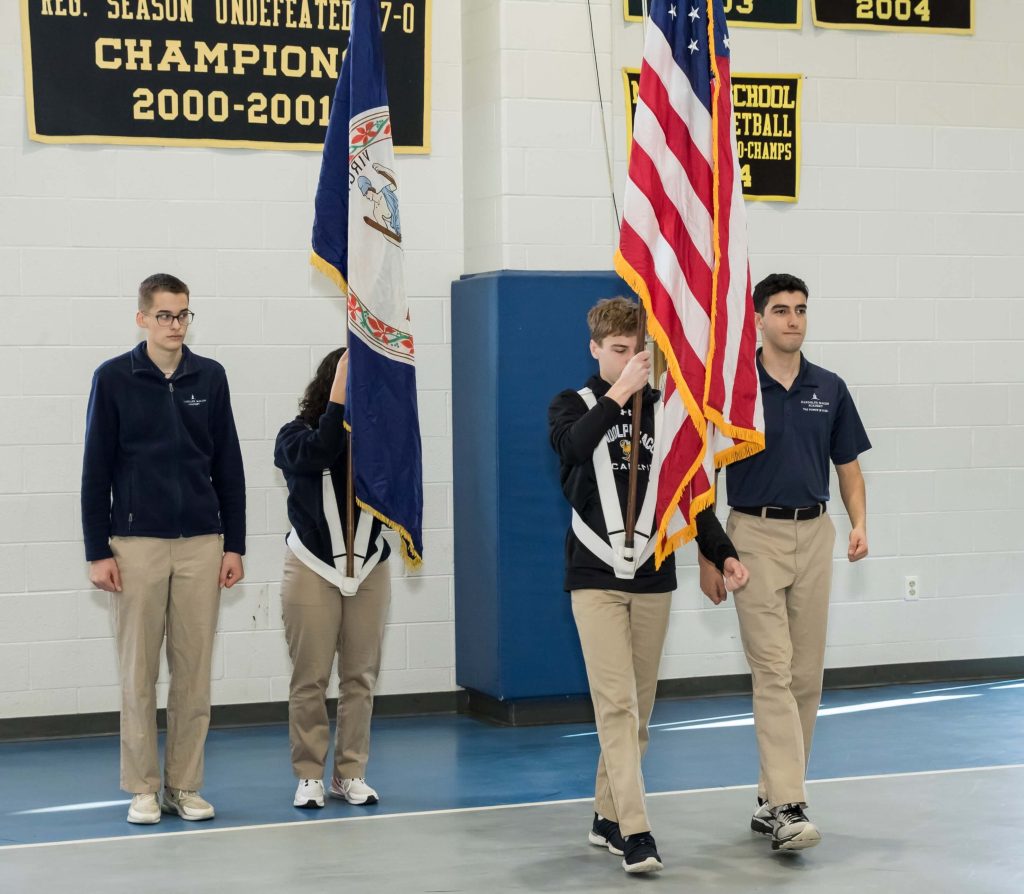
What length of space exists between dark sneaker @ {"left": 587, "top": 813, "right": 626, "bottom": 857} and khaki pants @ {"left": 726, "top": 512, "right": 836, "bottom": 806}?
0.48 metres

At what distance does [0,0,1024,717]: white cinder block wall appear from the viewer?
6.73 meters

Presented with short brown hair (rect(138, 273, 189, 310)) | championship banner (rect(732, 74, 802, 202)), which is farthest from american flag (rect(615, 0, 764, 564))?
championship banner (rect(732, 74, 802, 202))

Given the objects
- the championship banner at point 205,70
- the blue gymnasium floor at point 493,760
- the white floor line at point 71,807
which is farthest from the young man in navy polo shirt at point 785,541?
the championship banner at point 205,70

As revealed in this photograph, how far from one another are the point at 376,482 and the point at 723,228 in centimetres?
144

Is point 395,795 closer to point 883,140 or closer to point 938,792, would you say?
point 938,792

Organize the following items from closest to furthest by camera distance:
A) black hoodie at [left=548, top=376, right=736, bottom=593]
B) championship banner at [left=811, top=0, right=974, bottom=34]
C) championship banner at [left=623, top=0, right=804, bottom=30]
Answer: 1. black hoodie at [left=548, top=376, right=736, bottom=593]
2. championship banner at [left=623, top=0, right=804, bottom=30]
3. championship banner at [left=811, top=0, right=974, bottom=34]

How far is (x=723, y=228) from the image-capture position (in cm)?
479

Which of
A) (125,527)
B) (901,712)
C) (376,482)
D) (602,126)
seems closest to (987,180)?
(602,126)

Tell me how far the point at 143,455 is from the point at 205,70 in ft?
7.80

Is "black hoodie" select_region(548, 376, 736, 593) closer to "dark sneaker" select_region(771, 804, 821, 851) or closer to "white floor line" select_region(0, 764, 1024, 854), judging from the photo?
"dark sneaker" select_region(771, 804, 821, 851)

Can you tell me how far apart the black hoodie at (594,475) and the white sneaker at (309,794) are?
1.36 metres

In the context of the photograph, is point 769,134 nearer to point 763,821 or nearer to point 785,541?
point 785,541

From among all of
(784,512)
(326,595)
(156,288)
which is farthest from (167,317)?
(784,512)

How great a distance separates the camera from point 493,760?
6.20 m
